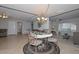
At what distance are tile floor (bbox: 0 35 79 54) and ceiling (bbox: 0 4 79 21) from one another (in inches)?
19.4

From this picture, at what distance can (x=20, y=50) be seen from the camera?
6.08 feet

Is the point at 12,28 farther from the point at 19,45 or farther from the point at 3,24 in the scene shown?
the point at 19,45

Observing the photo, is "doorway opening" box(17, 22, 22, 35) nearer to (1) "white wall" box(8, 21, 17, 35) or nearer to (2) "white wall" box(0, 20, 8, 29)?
(1) "white wall" box(8, 21, 17, 35)

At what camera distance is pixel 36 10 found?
1857 millimetres

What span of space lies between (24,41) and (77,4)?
4.53 feet

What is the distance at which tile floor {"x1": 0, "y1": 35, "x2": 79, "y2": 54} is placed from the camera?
1.83 metres

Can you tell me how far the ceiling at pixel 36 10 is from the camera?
68.6 inches

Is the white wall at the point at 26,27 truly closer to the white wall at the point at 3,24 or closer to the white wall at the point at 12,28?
the white wall at the point at 12,28

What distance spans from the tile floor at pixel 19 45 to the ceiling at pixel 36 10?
49cm

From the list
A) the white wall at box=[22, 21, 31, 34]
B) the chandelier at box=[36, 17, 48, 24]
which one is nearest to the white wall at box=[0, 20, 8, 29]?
the white wall at box=[22, 21, 31, 34]

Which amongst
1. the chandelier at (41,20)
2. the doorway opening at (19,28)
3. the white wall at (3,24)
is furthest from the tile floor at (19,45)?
the chandelier at (41,20)

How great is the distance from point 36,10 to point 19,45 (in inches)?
34.6
